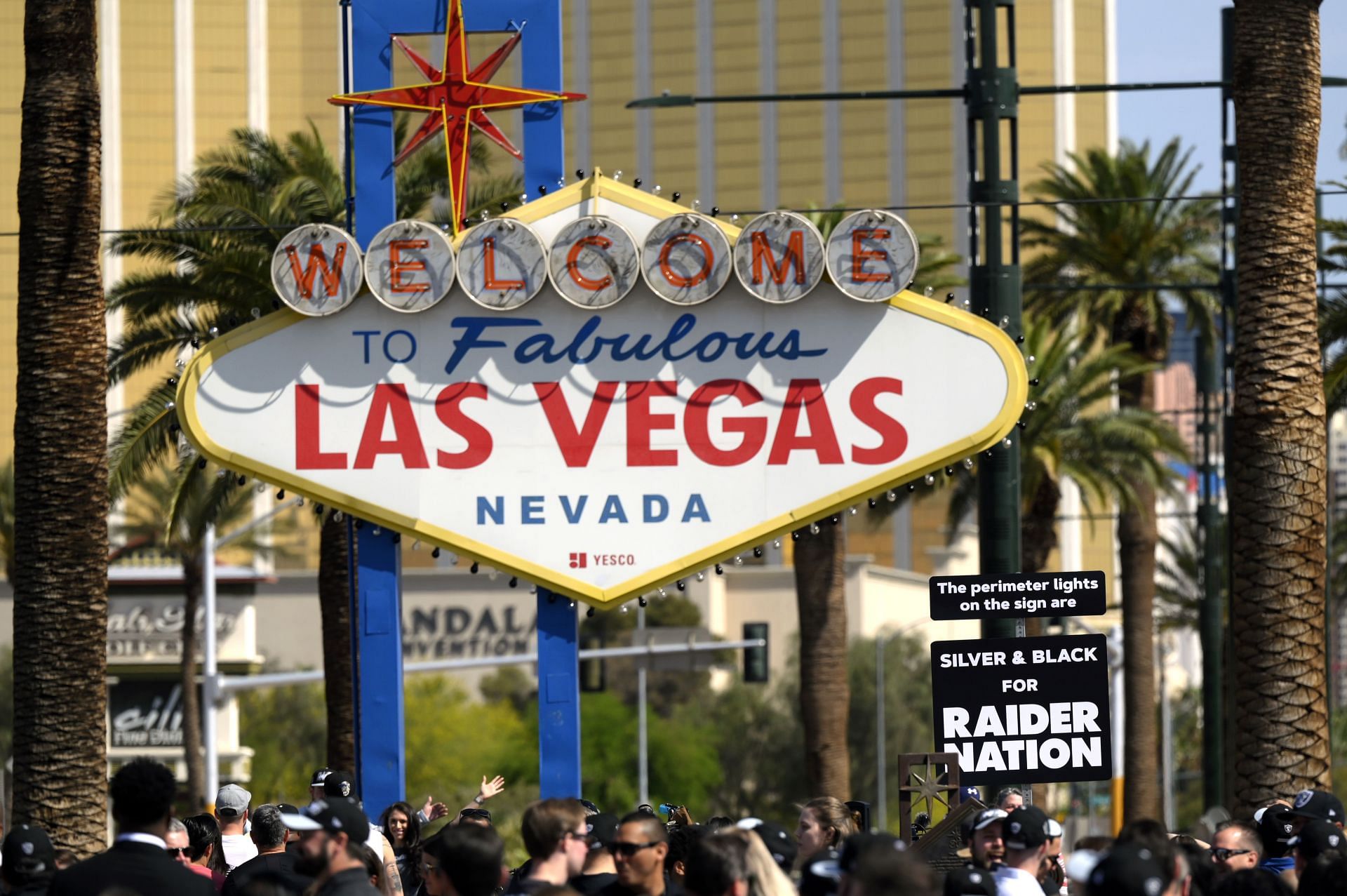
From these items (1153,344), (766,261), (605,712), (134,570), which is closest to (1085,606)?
(766,261)

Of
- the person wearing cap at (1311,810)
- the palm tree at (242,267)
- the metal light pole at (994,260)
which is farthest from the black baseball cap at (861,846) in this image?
the palm tree at (242,267)

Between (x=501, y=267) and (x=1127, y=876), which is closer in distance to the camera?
(x=1127, y=876)

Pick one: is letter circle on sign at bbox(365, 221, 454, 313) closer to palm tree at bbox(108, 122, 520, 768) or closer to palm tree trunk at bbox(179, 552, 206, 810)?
palm tree at bbox(108, 122, 520, 768)

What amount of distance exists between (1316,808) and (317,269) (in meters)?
8.46

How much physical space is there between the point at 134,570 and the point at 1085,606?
63.5 m

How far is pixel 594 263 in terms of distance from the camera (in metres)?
15.4

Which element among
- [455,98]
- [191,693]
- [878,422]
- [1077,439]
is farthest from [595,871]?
[191,693]

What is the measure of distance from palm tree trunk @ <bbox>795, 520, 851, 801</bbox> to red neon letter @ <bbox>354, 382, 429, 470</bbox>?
20961 millimetres

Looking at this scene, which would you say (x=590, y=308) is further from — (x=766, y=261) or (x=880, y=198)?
(x=880, y=198)

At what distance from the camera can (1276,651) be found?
50.2 feet

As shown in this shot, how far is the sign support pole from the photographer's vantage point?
15312mm

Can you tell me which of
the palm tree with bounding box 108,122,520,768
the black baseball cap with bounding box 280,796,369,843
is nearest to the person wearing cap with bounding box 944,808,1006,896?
the black baseball cap with bounding box 280,796,369,843

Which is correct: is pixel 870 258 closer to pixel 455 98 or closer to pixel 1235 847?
pixel 455 98

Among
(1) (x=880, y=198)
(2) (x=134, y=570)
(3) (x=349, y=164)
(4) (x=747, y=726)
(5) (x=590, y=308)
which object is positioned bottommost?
(4) (x=747, y=726)
